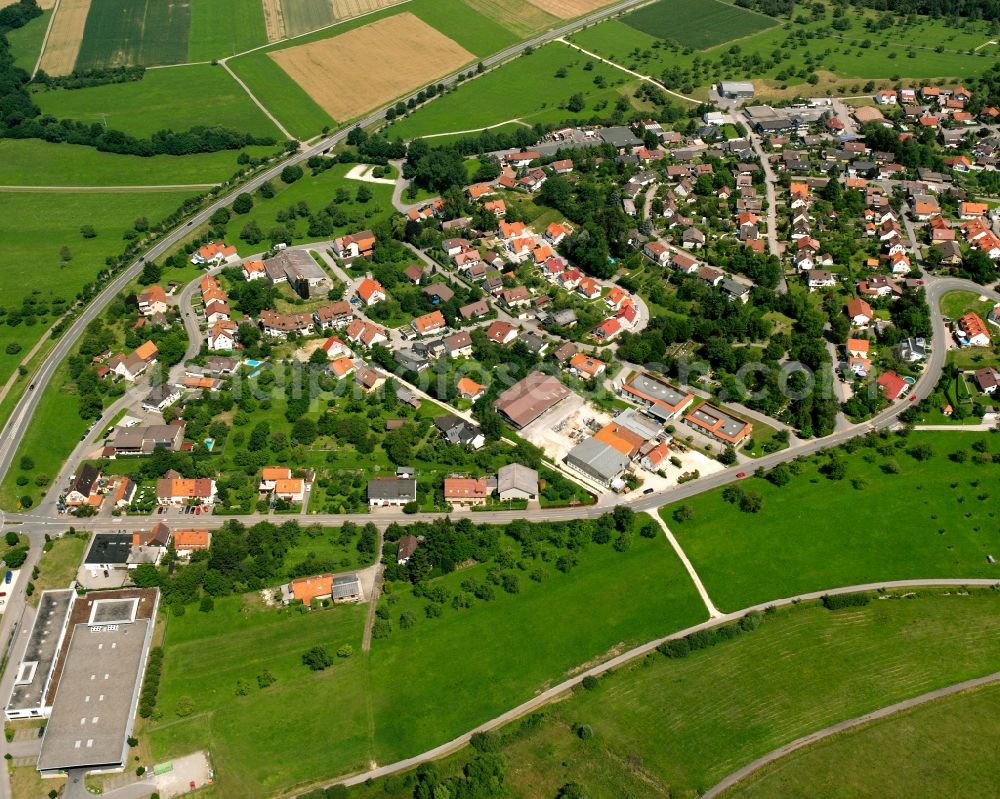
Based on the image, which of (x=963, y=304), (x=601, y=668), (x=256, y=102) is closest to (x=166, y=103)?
(x=256, y=102)

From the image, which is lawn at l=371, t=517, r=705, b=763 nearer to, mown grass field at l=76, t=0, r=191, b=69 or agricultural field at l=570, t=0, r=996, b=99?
agricultural field at l=570, t=0, r=996, b=99

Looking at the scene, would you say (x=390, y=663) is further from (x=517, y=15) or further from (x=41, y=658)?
(x=517, y=15)

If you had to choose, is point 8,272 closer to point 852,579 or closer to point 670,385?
point 670,385

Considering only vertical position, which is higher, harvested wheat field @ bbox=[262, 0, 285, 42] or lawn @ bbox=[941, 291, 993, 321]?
harvested wheat field @ bbox=[262, 0, 285, 42]

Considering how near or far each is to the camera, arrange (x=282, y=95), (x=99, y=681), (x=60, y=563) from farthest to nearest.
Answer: (x=282, y=95) < (x=60, y=563) < (x=99, y=681)

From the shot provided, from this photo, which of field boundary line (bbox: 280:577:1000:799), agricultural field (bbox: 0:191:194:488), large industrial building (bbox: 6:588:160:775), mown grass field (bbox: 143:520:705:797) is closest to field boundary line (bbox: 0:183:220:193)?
agricultural field (bbox: 0:191:194:488)

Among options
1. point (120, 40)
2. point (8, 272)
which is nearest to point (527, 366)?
point (8, 272)
